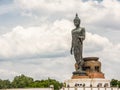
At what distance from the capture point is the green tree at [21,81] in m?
106

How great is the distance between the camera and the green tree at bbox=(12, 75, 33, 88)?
106m

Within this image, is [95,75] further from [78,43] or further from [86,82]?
[78,43]

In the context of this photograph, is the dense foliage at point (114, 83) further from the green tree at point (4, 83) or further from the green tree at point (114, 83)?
the green tree at point (4, 83)

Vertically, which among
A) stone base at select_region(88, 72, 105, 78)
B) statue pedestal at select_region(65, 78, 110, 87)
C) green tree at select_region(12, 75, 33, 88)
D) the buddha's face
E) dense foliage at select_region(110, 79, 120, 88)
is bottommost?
statue pedestal at select_region(65, 78, 110, 87)

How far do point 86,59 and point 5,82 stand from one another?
176 feet

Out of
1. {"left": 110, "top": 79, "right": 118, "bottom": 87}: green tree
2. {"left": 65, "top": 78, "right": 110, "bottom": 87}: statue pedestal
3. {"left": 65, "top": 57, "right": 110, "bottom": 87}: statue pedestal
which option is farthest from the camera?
{"left": 110, "top": 79, "right": 118, "bottom": 87}: green tree

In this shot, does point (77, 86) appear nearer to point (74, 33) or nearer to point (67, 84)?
point (67, 84)

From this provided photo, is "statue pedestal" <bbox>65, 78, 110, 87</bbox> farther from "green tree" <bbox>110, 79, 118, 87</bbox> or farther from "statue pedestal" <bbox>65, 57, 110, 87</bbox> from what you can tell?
"green tree" <bbox>110, 79, 118, 87</bbox>

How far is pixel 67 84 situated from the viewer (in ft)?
214

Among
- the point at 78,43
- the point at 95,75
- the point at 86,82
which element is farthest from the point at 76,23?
the point at 86,82

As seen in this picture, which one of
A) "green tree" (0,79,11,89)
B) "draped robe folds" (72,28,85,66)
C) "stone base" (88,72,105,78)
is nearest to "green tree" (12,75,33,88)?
"green tree" (0,79,11,89)

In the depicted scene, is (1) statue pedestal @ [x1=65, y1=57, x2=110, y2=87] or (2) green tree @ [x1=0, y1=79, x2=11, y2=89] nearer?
(1) statue pedestal @ [x1=65, y1=57, x2=110, y2=87]

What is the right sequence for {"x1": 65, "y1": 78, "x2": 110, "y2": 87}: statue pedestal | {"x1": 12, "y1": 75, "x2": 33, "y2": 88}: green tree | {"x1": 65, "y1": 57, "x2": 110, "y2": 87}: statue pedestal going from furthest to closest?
{"x1": 12, "y1": 75, "x2": 33, "y2": 88}: green tree
{"x1": 65, "y1": 57, "x2": 110, "y2": 87}: statue pedestal
{"x1": 65, "y1": 78, "x2": 110, "y2": 87}: statue pedestal

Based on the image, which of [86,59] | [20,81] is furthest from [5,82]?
[86,59]
